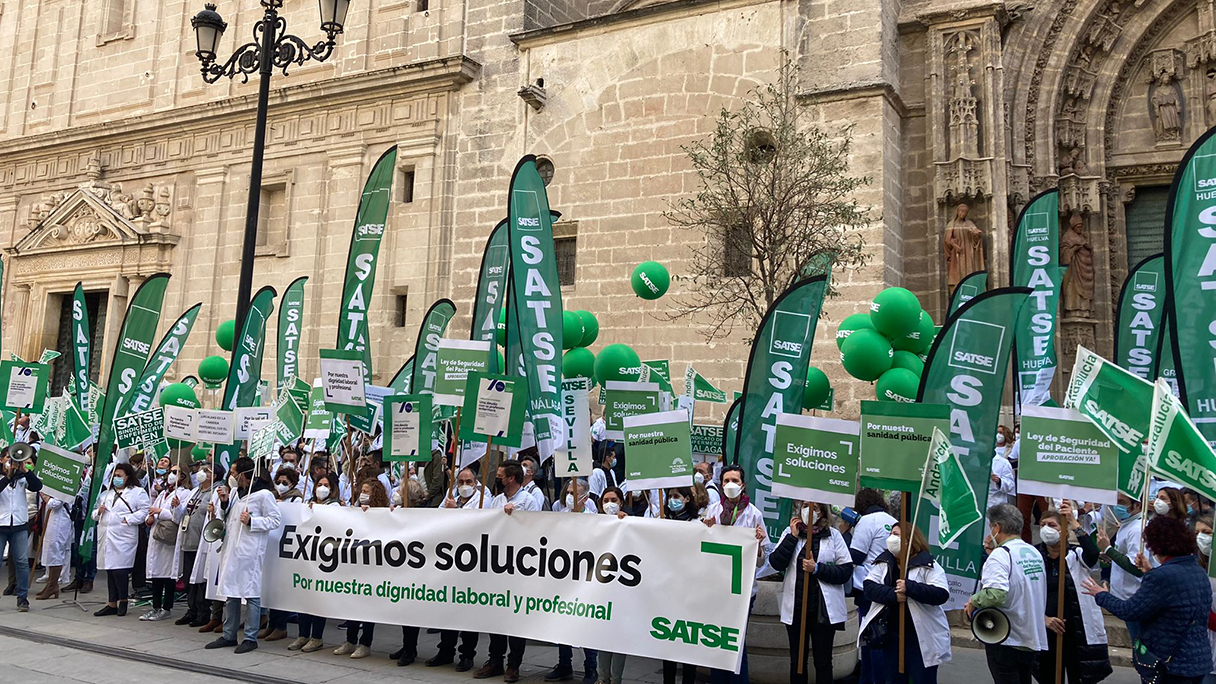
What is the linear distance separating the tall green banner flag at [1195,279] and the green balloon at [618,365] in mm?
7870

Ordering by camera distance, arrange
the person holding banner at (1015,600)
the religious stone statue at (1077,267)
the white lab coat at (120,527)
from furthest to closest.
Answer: the religious stone statue at (1077,267) < the white lab coat at (120,527) < the person holding banner at (1015,600)

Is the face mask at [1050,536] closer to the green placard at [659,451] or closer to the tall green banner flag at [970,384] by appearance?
the tall green banner flag at [970,384]

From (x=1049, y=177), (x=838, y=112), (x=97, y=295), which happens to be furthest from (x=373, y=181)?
(x=97, y=295)

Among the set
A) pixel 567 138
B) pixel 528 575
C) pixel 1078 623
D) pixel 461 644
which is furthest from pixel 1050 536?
pixel 567 138

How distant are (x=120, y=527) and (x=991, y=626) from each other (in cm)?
927

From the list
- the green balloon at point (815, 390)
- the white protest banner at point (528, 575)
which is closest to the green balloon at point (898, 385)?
the green balloon at point (815, 390)

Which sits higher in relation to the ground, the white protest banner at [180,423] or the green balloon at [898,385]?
the green balloon at [898,385]

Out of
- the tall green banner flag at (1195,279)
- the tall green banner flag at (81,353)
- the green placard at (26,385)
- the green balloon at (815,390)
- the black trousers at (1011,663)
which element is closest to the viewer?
the black trousers at (1011,663)

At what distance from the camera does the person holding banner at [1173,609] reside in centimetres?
555

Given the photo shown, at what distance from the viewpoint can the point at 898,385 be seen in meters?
10.3

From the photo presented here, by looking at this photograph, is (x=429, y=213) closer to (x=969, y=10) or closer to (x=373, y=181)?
(x=373, y=181)

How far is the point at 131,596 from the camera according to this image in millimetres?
12070

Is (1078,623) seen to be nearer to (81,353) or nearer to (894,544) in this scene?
(894,544)

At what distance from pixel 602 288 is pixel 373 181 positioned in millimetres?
6790
